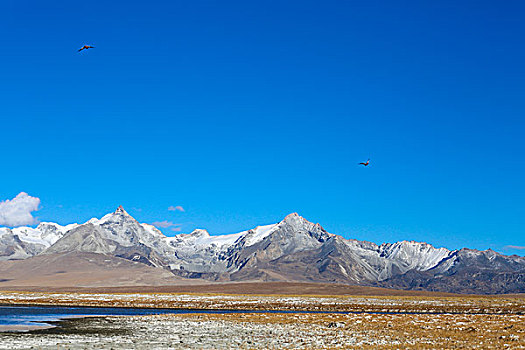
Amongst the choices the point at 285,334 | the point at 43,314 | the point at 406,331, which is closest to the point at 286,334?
the point at 285,334

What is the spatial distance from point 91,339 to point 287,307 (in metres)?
64.9

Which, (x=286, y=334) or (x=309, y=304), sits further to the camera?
(x=309, y=304)

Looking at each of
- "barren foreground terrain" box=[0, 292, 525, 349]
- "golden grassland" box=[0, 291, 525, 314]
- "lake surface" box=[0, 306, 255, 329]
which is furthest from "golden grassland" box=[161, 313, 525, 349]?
"golden grassland" box=[0, 291, 525, 314]

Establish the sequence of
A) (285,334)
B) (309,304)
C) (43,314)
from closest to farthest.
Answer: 1. (285,334)
2. (43,314)
3. (309,304)

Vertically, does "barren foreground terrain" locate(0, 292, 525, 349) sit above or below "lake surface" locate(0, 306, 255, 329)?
above

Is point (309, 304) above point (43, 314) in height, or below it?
above

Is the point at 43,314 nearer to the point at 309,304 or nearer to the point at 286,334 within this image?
the point at 286,334

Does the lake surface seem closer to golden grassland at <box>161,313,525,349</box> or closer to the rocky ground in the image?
the rocky ground

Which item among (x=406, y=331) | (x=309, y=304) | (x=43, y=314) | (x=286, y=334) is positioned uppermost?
(x=406, y=331)

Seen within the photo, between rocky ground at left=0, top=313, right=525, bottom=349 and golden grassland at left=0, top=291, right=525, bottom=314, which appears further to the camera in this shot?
golden grassland at left=0, top=291, right=525, bottom=314

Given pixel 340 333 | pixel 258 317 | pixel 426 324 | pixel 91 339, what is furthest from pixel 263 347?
pixel 258 317

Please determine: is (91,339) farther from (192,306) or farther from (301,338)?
(192,306)

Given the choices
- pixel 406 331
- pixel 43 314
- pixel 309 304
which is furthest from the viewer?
pixel 309 304

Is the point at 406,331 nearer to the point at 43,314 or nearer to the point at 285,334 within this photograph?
the point at 285,334
